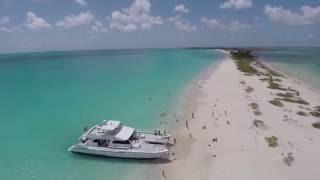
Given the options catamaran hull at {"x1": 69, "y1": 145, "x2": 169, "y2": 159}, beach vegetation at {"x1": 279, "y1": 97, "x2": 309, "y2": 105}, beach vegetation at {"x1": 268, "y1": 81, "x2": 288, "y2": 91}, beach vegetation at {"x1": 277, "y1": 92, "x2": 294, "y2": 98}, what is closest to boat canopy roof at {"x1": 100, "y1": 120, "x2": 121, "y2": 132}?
catamaran hull at {"x1": 69, "y1": 145, "x2": 169, "y2": 159}

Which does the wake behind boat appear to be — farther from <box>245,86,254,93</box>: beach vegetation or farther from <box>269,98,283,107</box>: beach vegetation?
<box>245,86,254,93</box>: beach vegetation

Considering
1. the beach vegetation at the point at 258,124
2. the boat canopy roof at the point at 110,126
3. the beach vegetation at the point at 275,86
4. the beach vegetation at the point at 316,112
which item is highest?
the boat canopy roof at the point at 110,126

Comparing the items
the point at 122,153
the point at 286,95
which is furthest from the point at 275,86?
the point at 122,153

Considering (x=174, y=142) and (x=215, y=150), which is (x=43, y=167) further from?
(x=215, y=150)

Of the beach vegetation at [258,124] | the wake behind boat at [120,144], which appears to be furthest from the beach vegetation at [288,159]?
the wake behind boat at [120,144]

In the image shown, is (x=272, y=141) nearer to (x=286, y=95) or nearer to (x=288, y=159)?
(x=288, y=159)

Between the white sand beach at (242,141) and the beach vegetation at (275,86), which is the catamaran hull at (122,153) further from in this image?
the beach vegetation at (275,86)
